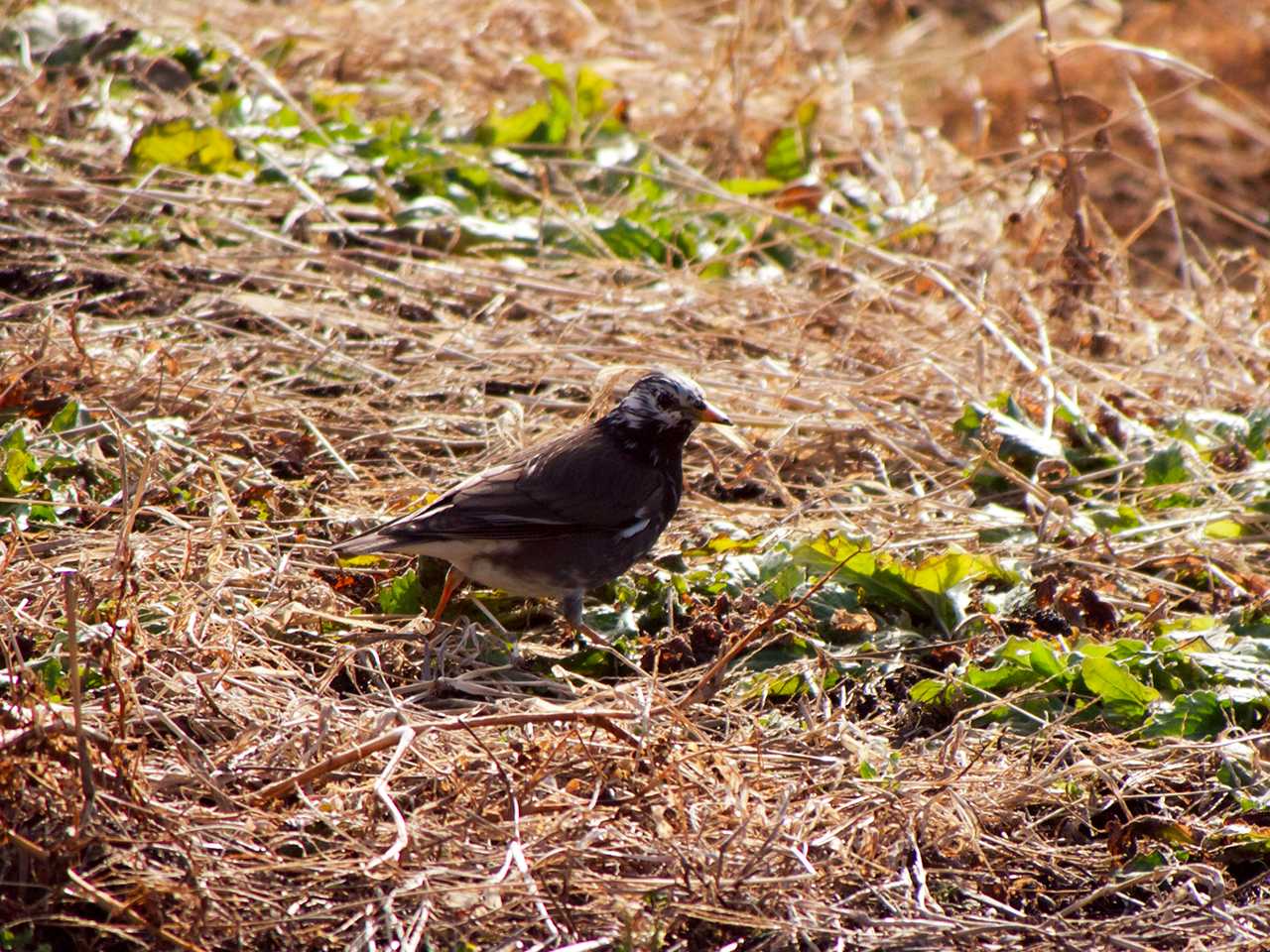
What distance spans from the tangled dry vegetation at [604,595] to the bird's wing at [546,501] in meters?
0.32

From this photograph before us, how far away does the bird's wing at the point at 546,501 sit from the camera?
4.54m

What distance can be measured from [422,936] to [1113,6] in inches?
421

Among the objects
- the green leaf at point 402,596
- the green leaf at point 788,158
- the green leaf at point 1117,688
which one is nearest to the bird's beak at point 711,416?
the green leaf at point 402,596

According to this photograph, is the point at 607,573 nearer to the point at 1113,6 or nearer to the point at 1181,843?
the point at 1181,843

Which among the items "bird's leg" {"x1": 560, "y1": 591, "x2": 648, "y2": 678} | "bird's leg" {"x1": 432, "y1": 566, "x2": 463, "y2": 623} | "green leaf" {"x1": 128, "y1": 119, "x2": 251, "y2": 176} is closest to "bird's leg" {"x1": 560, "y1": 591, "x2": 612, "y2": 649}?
"bird's leg" {"x1": 560, "y1": 591, "x2": 648, "y2": 678}

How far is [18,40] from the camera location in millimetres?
7875

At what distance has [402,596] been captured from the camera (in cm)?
486

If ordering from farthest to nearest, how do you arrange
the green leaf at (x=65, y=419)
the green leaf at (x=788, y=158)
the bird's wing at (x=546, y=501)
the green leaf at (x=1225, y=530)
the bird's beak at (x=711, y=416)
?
the green leaf at (x=788, y=158) → the green leaf at (x=1225, y=530) → the green leaf at (x=65, y=419) → the bird's beak at (x=711, y=416) → the bird's wing at (x=546, y=501)

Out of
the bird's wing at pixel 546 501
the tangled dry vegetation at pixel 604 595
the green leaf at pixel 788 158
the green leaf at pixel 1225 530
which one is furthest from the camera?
the green leaf at pixel 788 158

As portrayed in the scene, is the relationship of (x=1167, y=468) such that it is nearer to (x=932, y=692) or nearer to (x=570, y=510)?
(x=932, y=692)

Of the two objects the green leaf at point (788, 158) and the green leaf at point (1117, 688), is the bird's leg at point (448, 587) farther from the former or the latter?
the green leaf at point (788, 158)

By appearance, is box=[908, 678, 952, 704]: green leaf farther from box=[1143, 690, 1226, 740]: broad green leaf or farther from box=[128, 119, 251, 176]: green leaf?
box=[128, 119, 251, 176]: green leaf

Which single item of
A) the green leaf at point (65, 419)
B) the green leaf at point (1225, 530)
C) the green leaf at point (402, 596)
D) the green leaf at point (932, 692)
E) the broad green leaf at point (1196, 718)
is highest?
the green leaf at point (65, 419)

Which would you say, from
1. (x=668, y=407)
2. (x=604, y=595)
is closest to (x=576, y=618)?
(x=604, y=595)
